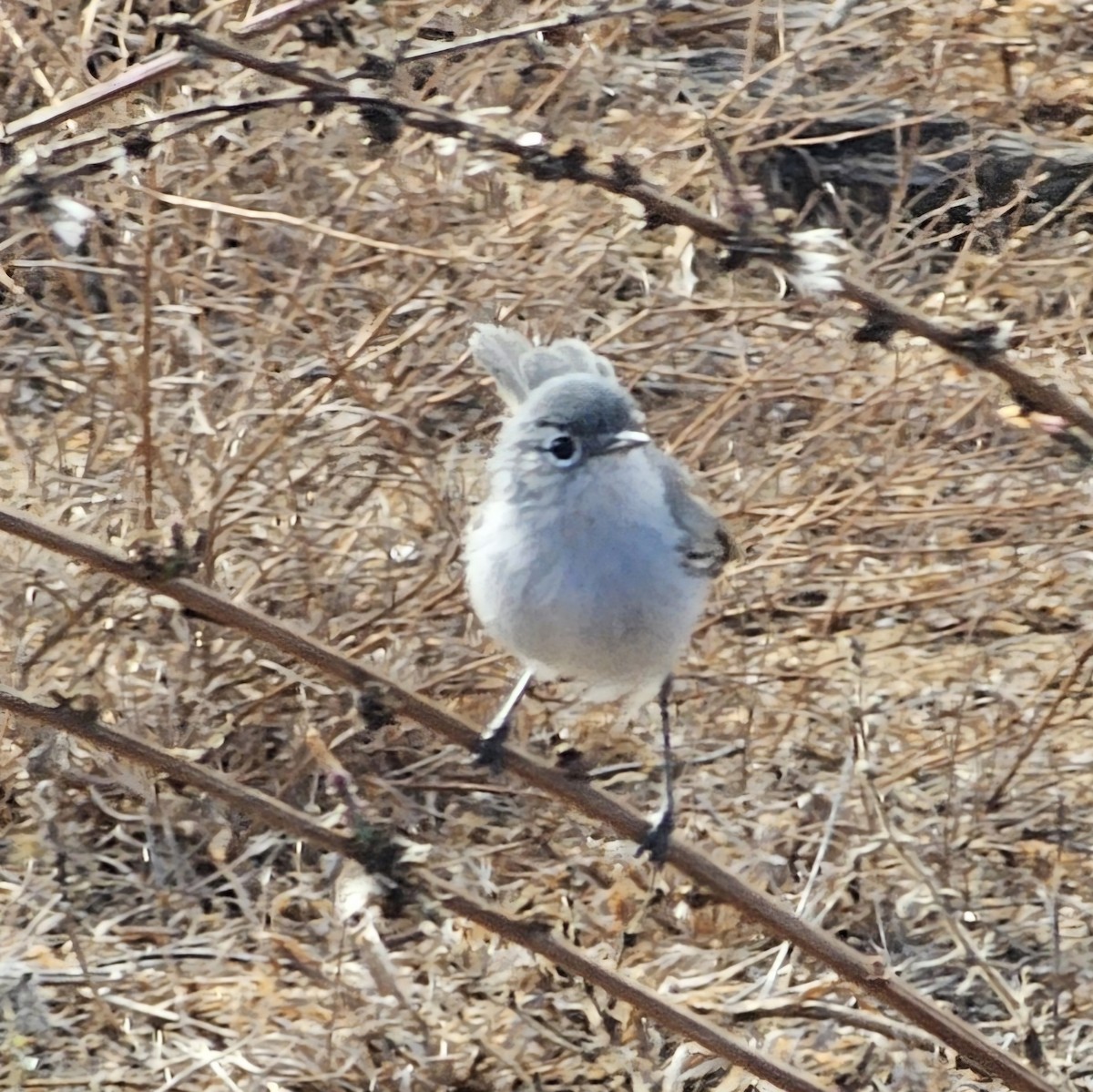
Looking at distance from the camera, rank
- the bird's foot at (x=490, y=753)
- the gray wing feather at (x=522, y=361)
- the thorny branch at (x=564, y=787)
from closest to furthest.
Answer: the thorny branch at (x=564, y=787)
the bird's foot at (x=490, y=753)
the gray wing feather at (x=522, y=361)

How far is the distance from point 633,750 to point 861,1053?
4.52 ft

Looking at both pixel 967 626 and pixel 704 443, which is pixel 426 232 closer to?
pixel 704 443

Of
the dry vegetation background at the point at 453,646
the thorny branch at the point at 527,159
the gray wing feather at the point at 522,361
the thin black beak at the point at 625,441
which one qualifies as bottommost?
the dry vegetation background at the point at 453,646

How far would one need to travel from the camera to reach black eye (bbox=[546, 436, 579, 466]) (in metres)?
3.33

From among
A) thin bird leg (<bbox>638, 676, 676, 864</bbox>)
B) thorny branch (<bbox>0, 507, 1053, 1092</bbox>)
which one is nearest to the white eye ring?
thin bird leg (<bbox>638, 676, 676, 864</bbox>)

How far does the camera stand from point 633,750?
5223mm

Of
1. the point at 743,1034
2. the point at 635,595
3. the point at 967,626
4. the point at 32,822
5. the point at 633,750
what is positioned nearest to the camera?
the point at 635,595

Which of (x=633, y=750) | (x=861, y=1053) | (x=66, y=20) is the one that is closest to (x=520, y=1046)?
(x=861, y=1053)

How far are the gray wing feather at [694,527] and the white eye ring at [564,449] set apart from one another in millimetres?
259

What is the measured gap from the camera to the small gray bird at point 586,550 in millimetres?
3275

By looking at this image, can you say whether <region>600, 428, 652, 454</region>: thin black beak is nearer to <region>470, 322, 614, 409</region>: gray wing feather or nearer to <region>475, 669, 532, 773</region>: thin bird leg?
<region>470, 322, 614, 409</region>: gray wing feather

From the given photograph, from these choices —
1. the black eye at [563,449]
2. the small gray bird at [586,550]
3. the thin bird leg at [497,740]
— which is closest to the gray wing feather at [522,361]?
the small gray bird at [586,550]

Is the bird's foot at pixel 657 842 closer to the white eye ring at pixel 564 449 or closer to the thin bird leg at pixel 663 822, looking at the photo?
the thin bird leg at pixel 663 822

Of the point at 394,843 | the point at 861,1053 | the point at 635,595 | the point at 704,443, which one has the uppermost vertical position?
the point at 394,843
